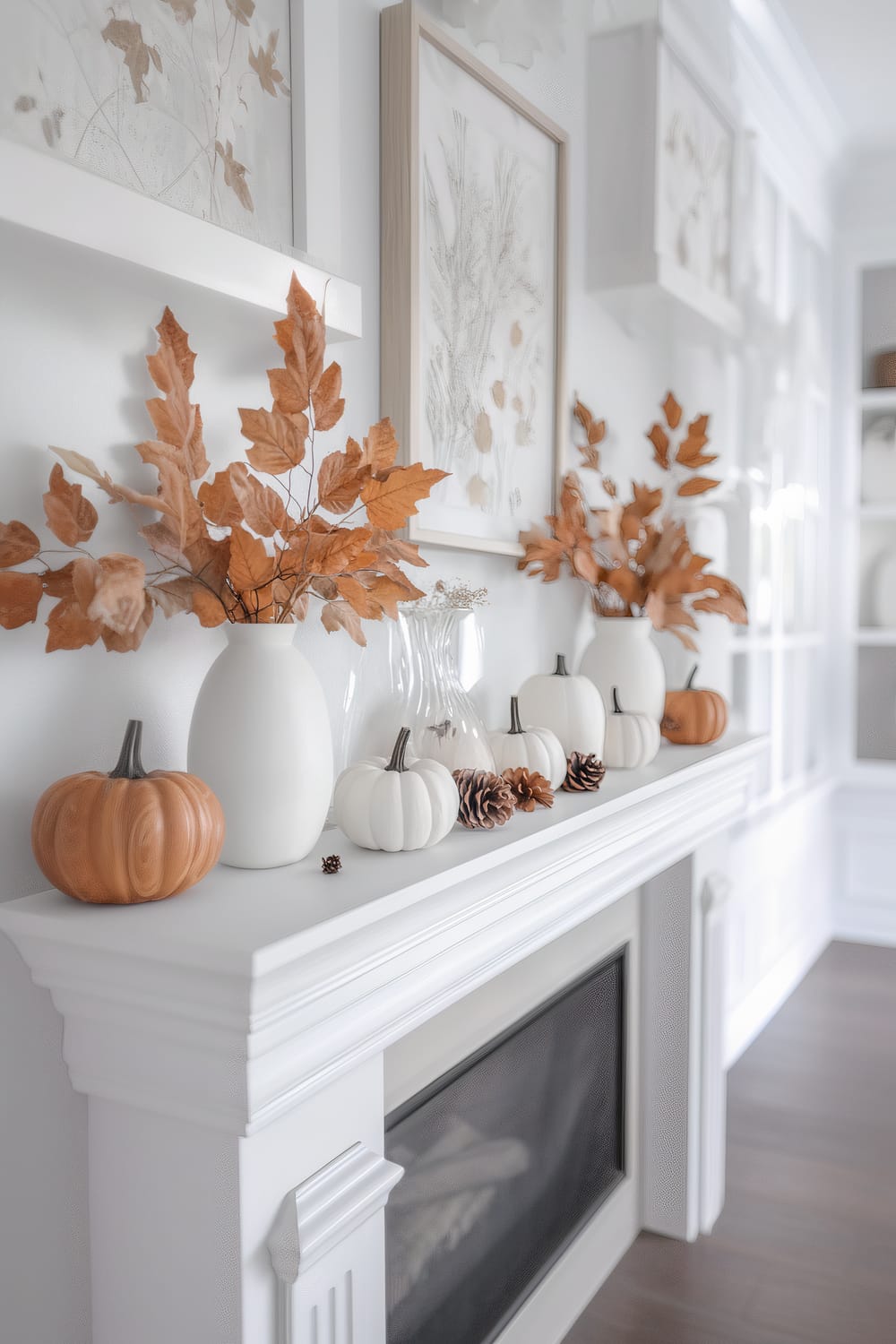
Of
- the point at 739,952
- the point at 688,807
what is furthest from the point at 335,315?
the point at 739,952

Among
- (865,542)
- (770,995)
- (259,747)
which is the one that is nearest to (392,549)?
(259,747)

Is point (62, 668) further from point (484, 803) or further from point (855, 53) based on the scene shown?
point (855, 53)

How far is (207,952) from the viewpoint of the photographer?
0.69 metres

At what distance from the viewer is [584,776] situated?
1.29 meters

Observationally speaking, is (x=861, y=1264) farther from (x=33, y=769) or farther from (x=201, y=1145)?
(x=33, y=769)

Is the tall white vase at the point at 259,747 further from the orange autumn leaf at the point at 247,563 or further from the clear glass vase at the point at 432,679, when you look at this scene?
the clear glass vase at the point at 432,679

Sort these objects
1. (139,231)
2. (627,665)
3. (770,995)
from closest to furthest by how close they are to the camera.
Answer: (139,231) → (627,665) → (770,995)

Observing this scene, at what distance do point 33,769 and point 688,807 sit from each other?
0.98 meters

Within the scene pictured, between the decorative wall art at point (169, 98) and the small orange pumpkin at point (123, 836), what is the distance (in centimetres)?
47

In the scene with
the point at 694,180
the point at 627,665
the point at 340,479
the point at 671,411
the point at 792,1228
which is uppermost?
the point at 694,180

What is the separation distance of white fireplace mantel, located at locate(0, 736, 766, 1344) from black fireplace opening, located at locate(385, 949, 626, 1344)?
388 millimetres

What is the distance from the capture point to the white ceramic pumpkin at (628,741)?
1.50 m

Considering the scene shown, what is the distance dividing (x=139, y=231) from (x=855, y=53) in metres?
2.87

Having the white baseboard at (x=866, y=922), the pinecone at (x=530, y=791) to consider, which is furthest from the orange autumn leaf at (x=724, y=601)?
the white baseboard at (x=866, y=922)
